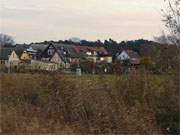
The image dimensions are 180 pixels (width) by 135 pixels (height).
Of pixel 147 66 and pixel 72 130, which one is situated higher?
pixel 147 66

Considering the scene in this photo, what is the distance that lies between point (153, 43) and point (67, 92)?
353 cm

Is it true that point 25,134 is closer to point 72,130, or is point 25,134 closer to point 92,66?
point 72,130

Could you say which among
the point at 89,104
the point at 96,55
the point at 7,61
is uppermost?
the point at 7,61

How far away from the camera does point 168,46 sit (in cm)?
1253

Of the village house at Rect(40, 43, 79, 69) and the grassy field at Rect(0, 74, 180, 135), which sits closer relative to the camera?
the grassy field at Rect(0, 74, 180, 135)

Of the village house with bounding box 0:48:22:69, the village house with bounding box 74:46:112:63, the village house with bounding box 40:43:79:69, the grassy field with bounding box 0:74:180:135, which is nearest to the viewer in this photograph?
the grassy field with bounding box 0:74:180:135

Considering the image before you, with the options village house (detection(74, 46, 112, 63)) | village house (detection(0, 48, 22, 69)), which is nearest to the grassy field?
village house (detection(0, 48, 22, 69))

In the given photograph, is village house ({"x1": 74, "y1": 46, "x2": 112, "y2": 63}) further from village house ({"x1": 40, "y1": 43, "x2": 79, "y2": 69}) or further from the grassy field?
the grassy field

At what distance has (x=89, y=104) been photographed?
10680 mm

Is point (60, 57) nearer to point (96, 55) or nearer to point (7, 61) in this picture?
point (96, 55)

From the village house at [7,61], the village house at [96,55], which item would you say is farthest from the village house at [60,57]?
the village house at [7,61]

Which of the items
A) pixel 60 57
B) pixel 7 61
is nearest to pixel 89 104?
pixel 7 61

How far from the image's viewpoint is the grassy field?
1000 cm

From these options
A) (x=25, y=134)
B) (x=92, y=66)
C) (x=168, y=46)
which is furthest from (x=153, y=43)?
(x=25, y=134)
